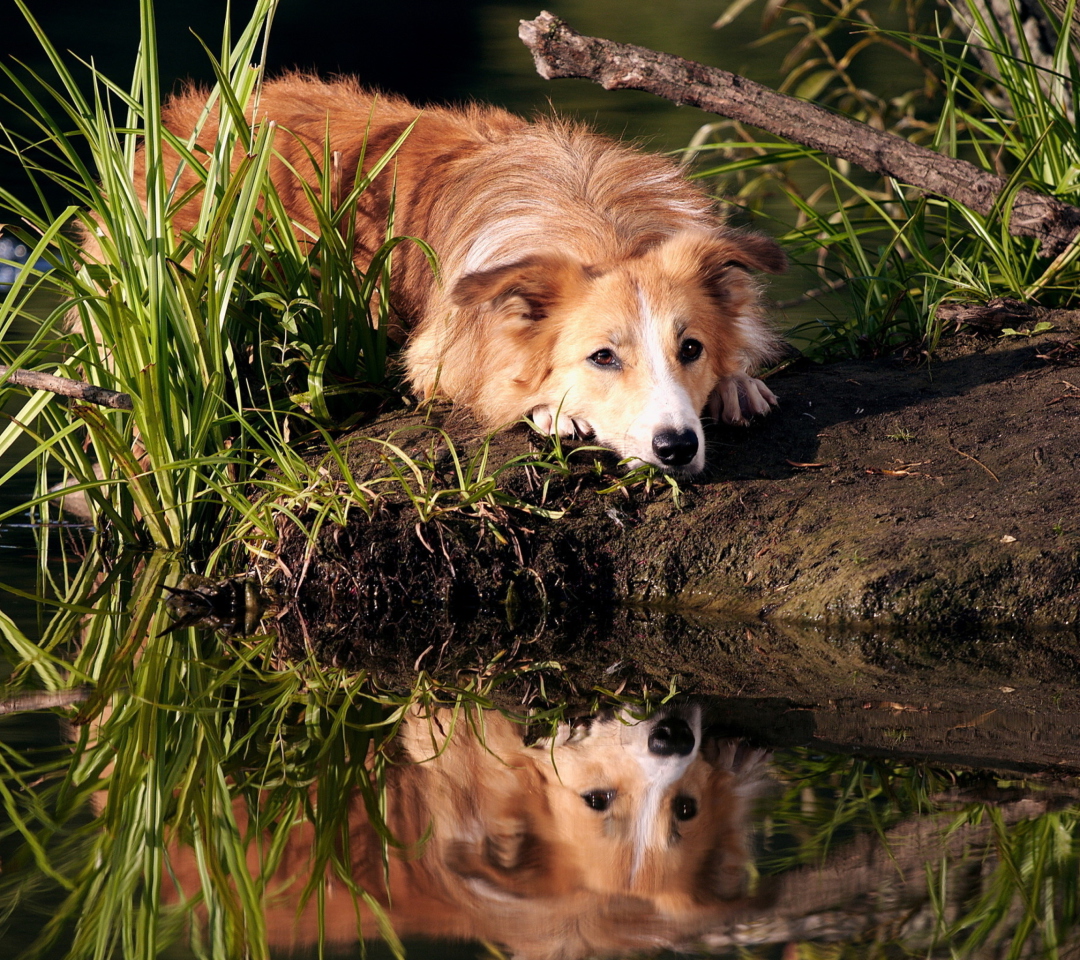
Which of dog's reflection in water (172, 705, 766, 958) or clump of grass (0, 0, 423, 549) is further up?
clump of grass (0, 0, 423, 549)

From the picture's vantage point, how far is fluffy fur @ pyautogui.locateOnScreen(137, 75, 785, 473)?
10.4 ft

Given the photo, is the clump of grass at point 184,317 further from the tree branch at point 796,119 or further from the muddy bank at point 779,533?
the tree branch at point 796,119

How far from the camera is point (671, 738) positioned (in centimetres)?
A: 211

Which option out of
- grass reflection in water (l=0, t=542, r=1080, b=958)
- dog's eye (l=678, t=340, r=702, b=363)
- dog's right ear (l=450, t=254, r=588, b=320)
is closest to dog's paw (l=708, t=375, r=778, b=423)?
dog's eye (l=678, t=340, r=702, b=363)

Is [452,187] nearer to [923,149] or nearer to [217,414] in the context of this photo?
[217,414]

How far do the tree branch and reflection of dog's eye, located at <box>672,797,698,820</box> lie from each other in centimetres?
255

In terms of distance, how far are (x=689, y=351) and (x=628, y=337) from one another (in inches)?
7.1

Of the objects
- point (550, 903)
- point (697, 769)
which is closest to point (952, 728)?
point (697, 769)

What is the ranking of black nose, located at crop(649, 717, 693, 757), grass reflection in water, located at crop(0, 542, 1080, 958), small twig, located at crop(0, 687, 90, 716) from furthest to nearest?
small twig, located at crop(0, 687, 90, 716), black nose, located at crop(649, 717, 693, 757), grass reflection in water, located at crop(0, 542, 1080, 958)

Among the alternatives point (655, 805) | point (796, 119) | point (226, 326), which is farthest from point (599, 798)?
point (796, 119)

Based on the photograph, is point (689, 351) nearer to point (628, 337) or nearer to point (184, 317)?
point (628, 337)

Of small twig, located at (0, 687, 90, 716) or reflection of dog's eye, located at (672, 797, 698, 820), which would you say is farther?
small twig, located at (0, 687, 90, 716)

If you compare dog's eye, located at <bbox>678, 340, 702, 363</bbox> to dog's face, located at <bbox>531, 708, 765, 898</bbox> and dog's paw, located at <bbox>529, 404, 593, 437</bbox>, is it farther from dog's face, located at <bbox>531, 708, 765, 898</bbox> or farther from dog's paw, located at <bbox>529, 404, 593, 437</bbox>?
dog's face, located at <bbox>531, 708, 765, 898</bbox>

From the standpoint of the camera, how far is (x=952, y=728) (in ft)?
6.90
